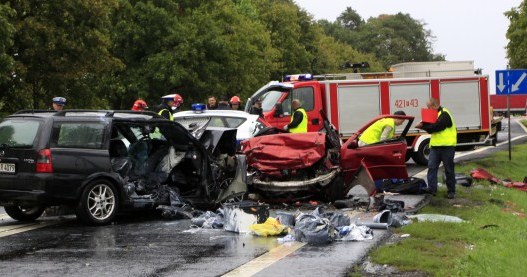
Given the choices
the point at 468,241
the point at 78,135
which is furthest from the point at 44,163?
the point at 468,241

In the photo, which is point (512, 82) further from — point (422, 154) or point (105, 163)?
point (105, 163)

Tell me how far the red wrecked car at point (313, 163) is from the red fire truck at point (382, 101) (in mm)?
8693

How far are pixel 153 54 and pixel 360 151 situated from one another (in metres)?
30.6

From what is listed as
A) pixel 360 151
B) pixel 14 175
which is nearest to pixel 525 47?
pixel 360 151

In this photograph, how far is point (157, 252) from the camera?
31.0 feet

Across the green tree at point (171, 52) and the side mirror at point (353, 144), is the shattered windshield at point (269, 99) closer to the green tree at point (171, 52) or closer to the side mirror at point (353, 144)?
the side mirror at point (353, 144)

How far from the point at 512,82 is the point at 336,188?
12.3 metres

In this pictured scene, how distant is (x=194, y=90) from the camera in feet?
148

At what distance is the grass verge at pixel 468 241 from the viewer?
26.5ft

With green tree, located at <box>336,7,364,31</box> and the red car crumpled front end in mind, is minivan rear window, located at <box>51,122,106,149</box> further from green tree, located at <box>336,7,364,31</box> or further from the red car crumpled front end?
green tree, located at <box>336,7,364,31</box>

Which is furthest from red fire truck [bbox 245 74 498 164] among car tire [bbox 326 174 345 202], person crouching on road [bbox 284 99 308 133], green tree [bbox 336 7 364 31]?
green tree [bbox 336 7 364 31]

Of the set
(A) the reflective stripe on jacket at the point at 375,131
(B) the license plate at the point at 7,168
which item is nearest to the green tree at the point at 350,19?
(A) the reflective stripe on jacket at the point at 375,131

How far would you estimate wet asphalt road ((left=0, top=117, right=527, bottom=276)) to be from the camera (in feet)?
27.3

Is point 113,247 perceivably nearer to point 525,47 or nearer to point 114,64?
point 114,64
